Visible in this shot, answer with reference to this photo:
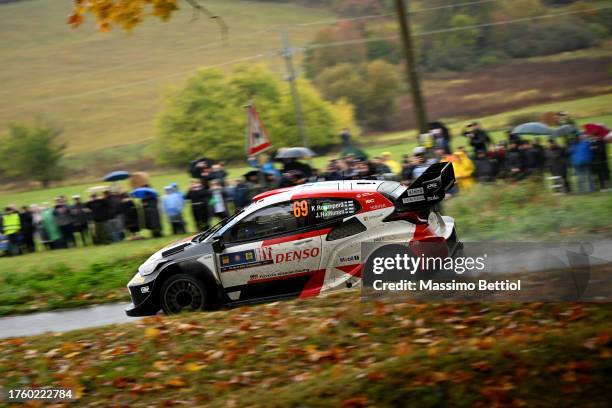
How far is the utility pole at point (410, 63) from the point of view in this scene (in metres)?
17.6

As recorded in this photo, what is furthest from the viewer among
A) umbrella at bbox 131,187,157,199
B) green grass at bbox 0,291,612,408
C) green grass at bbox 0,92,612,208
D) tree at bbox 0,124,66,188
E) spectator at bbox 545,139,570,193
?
tree at bbox 0,124,66,188

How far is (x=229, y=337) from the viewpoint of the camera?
371 inches

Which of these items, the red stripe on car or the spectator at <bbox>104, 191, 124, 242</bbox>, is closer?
the red stripe on car

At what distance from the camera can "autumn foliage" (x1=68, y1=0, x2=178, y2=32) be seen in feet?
34.8

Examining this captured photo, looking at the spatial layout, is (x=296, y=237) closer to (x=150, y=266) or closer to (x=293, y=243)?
(x=293, y=243)

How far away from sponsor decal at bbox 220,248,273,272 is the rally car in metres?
0.01

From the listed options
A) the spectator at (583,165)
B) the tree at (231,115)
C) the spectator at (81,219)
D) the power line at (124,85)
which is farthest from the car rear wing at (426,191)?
the power line at (124,85)

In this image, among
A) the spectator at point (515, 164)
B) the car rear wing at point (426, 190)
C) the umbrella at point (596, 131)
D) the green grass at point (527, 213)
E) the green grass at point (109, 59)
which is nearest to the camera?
the car rear wing at point (426, 190)

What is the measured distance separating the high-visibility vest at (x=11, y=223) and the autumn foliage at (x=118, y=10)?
12916mm

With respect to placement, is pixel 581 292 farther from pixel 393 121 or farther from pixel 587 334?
pixel 393 121

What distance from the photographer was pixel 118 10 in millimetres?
10680

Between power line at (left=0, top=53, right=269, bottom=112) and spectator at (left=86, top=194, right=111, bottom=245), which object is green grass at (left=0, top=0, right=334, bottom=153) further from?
spectator at (left=86, top=194, right=111, bottom=245)

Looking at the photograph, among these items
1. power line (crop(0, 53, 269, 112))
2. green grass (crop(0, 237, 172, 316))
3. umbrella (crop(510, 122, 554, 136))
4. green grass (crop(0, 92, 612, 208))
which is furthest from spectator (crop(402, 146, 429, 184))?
power line (crop(0, 53, 269, 112))

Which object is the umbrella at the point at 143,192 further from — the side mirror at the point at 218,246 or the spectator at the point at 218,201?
the side mirror at the point at 218,246
